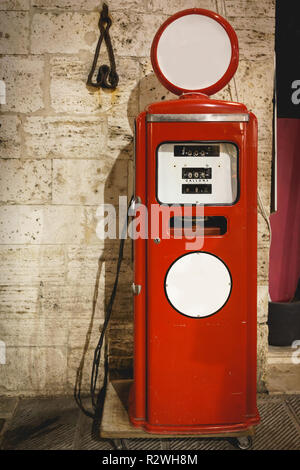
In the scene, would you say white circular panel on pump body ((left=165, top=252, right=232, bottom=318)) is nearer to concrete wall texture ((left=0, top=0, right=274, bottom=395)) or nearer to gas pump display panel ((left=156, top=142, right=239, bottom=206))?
gas pump display panel ((left=156, top=142, right=239, bottom=206))

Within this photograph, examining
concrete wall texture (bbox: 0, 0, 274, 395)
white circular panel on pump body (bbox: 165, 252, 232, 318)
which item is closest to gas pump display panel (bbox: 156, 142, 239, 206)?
white circular panel on pump body (bbox: 165, 252, 232, 318)

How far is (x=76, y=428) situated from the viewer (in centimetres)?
190

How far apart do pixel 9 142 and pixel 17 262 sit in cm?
72

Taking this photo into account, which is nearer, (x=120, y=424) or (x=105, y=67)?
(x=120, y=424)

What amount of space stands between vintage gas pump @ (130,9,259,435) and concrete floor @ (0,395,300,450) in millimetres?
229

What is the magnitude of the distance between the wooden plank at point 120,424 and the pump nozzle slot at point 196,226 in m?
0.91

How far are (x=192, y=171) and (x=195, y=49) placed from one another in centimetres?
56

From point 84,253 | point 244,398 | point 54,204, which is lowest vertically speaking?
point 244,398

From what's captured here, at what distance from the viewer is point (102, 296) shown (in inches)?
85.6

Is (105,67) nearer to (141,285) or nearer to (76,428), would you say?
(141,285)

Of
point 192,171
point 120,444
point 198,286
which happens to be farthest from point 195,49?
point 120,444

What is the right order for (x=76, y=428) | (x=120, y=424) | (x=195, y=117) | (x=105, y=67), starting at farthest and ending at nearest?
(x=105, y=67) < (x=76, y=428) < (x=120, y=424) < (x=195, y=117)
